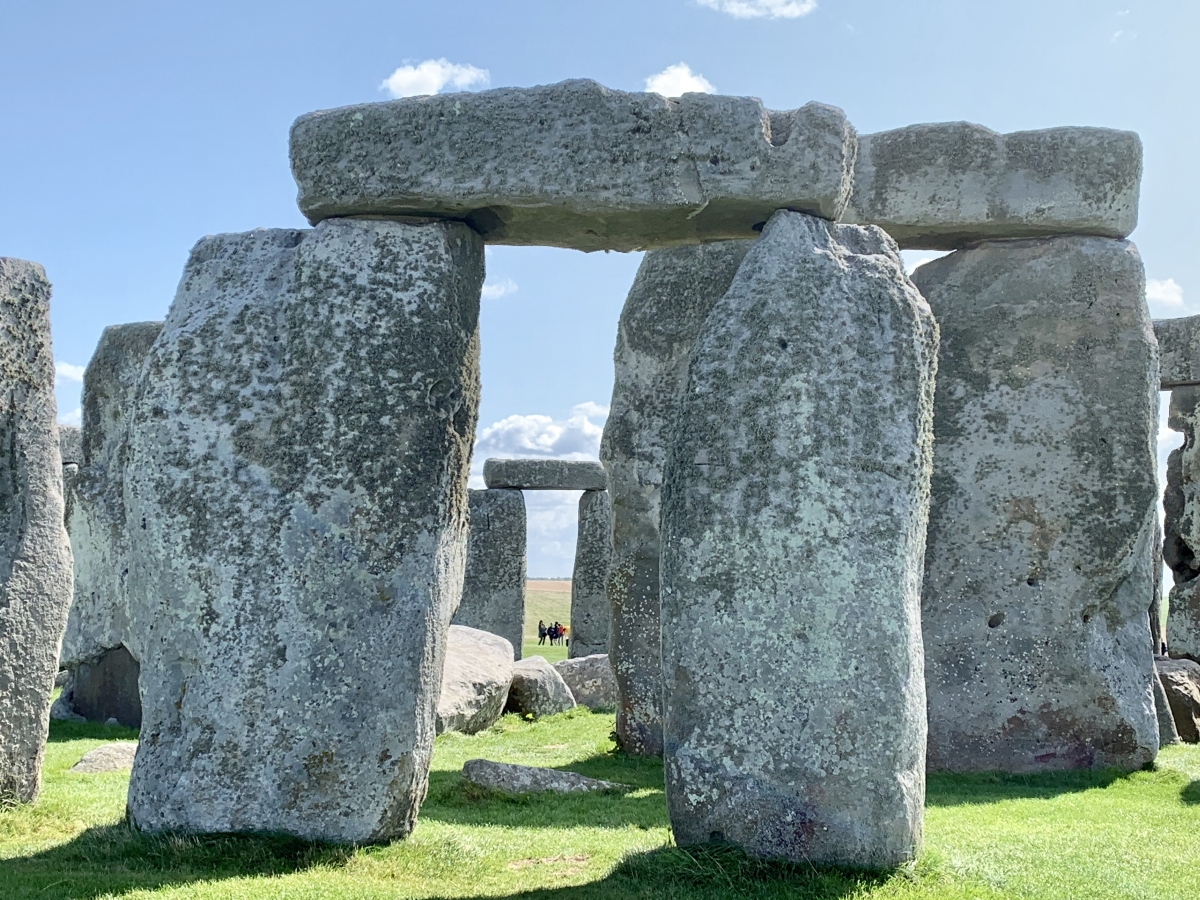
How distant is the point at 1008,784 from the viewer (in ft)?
25.2

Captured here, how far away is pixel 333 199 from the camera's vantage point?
5496mm

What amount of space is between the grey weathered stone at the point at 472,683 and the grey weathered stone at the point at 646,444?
148 centimetres

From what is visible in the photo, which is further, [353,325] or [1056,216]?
[1056,216]

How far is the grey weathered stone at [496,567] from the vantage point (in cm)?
1694

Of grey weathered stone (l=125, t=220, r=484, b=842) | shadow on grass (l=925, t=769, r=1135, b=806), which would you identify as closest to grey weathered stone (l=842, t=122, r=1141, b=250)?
shadow on grass (l=925, t=769, r=1135, b=806)

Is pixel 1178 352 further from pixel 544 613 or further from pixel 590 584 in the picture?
pixel 544 613

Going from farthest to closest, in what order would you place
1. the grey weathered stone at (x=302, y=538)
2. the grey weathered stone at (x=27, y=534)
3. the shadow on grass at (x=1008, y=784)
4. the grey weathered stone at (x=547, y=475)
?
the grey weathered stone at (x=547, y=475) < the shadow on grass at (x=1008, y=784) < the grey weathered stone at (x=27, y=534) < the grey weathered stone at (x=302, y=538)

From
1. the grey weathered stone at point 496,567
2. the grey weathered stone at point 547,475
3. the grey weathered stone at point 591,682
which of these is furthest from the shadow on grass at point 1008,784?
the grey weathered stone at point 547,475

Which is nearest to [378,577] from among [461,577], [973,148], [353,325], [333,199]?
[461,577]

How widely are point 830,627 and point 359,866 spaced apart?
2007 mm

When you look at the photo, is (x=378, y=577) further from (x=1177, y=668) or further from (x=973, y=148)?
(x=1177, y=668)

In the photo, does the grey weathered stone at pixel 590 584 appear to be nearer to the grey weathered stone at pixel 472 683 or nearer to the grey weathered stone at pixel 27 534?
the grey weathered stone at pixel 472 683

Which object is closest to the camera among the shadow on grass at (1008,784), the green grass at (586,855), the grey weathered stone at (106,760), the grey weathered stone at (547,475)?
the green grass at (586,855)

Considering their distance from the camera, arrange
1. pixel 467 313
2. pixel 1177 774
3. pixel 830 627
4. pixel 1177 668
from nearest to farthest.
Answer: pixel 830 627, pixel 467 313, pixel 1177 774, pixel 1177 668
